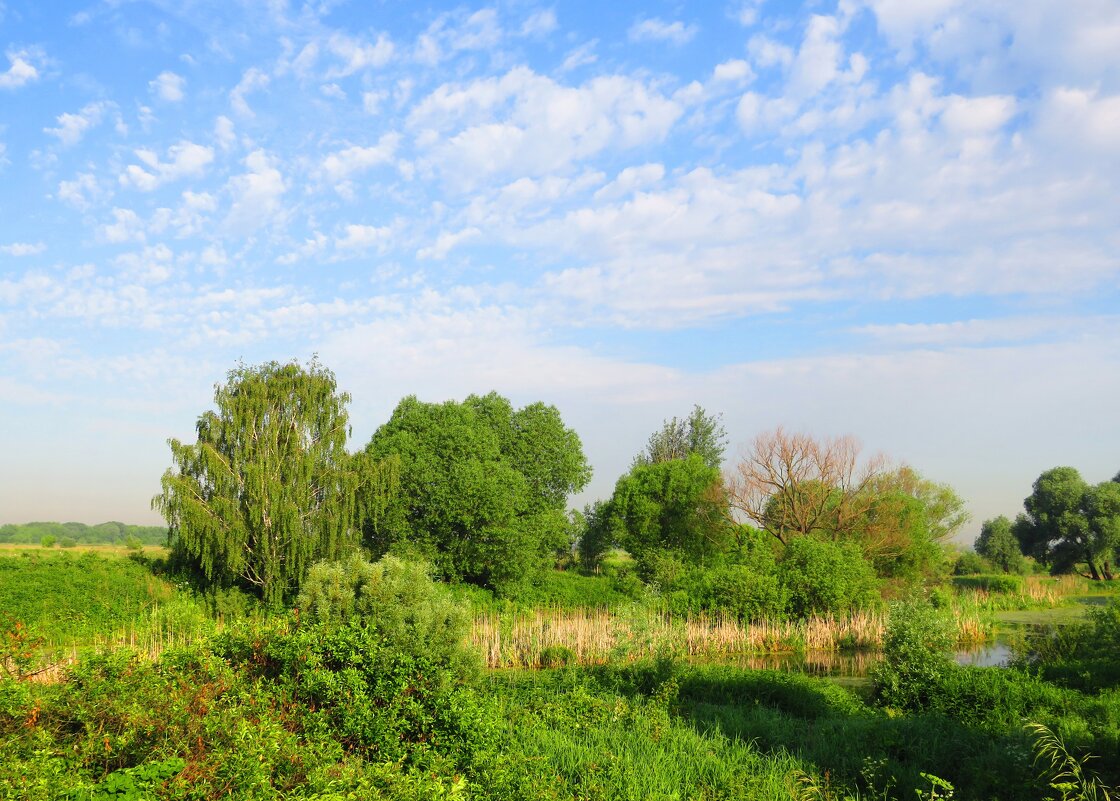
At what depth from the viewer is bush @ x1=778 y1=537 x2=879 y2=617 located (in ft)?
86.0

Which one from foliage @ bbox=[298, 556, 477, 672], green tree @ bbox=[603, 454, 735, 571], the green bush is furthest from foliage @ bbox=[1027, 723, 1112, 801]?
the green bush

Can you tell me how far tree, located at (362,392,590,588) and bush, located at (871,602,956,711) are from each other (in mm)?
19533

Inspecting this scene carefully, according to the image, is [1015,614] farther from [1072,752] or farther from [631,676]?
[1072,752]

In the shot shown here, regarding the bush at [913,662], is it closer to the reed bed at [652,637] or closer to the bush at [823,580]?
the reed bed at [652,637]

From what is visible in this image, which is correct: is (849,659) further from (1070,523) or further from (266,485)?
(1070,523)

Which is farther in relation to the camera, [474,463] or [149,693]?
[474,463]

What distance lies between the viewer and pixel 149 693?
6.88 metres

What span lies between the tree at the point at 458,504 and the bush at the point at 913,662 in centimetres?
1953

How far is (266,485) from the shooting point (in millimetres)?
26125

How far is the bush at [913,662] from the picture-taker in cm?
1362

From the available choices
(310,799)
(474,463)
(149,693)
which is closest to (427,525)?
(474,463)

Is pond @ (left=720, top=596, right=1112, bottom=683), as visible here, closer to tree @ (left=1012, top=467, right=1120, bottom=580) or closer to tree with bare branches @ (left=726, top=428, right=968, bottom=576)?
tree with bare branches @ (left=726, top=428, right=968, bottom=576)

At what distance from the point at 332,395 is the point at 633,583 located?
18.9 metres

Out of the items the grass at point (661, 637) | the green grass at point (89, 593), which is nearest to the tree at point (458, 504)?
the grass at point (661, 637)
